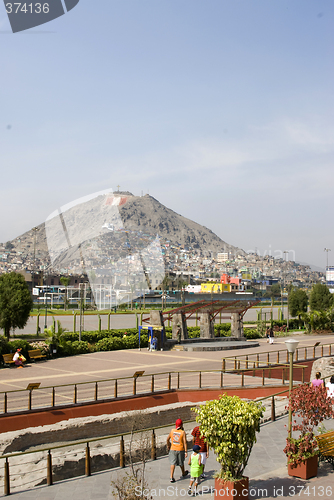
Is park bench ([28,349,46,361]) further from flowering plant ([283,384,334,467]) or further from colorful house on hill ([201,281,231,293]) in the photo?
colorful house on hill ([201,281,231,293])

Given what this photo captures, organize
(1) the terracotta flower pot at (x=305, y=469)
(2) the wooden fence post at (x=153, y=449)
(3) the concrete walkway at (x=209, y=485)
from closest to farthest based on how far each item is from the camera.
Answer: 1. (3) the concrete walkway at (x=209, y=485)
2. (1) the terracotta flower pot at (x=305, y=469)
3. (2) the wooden fence post at (x=153, y=449)

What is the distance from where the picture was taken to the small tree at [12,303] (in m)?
28.2

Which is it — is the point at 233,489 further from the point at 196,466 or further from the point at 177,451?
the point at 177,451

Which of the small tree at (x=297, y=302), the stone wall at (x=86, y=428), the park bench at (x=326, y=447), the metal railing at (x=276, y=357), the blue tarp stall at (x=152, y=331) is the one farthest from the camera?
the small tree at (x=297, y=302)

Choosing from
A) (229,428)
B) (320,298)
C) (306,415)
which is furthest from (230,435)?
(320,298)

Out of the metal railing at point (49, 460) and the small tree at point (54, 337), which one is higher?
the small tree at point (54, 337)

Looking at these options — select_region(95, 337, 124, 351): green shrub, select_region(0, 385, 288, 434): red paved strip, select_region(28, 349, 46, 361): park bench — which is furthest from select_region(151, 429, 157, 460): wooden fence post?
select_region(95, 337, 124, 351): green shrub

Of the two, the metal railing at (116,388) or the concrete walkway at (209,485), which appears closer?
the concrete walkway at (209,485)

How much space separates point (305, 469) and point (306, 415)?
89 centimetres

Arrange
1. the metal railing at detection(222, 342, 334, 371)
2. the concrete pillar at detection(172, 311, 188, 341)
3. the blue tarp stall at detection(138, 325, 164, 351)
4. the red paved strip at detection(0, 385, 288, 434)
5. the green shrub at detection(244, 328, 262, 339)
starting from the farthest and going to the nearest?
the green shrub at detection(244, 328, 262, 339) → the concrete pillar at detection(172, 311, 188, 341) → the blue tarp stall at detection(138, 325, 164, 351) → the metal railing at detection(222, 342, 334, 371) → the red paved strip at detection(0, 385, 288, 434)

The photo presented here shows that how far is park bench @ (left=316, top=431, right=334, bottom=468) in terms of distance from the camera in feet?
29.0

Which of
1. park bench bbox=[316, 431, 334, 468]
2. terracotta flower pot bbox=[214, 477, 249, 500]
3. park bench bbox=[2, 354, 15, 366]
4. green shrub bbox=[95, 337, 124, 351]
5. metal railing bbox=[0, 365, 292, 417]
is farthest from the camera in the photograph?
green shrub bbox=[95, 337, 124, 351]

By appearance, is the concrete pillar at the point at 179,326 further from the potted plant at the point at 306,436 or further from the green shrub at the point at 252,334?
the potted plant at the point at 306,436

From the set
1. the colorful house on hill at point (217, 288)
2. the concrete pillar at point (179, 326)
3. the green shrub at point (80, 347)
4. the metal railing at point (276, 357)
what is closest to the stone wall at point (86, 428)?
the metal railing at point (276, 357)
